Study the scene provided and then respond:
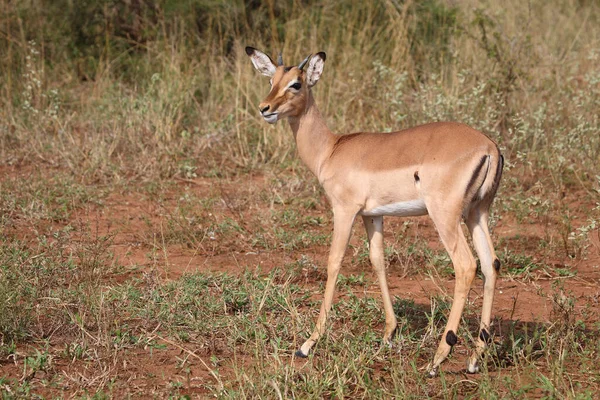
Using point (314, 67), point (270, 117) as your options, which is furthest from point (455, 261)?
point (314, 67)

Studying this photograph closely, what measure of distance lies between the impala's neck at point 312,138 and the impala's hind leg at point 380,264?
1.54ft

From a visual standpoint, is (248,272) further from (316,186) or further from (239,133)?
(239,133)

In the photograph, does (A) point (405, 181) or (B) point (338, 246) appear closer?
(A) point (405, 181)

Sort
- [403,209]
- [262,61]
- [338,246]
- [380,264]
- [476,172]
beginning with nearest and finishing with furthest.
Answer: [476,172] < [403,209] < [338,246] < [380,264] < [262,61]

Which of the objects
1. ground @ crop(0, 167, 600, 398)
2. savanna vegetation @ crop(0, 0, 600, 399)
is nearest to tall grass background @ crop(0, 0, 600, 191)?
savanna vegetation @ crop(0, 0, 600, 399)

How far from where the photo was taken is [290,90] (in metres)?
4.92

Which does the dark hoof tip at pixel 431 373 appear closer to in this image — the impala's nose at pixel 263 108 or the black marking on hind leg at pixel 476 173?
the black marking on hind leg at pixel 476 173

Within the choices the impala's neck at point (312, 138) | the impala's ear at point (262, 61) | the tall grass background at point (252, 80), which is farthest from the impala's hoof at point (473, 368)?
the tall grass background at point (252, 80)

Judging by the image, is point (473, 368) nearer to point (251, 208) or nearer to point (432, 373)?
point (432, 373)

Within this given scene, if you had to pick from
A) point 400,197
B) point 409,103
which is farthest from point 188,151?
point 400,197

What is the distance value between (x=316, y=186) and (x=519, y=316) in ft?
9.03

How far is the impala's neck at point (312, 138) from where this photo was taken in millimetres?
4953

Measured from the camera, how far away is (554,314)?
4547mm

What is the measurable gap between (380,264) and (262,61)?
1593mm
